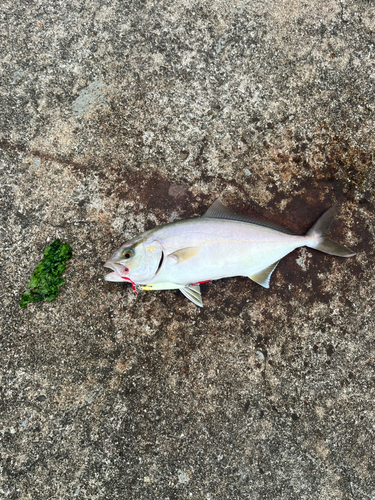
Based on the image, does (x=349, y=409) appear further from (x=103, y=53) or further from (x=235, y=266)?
(x=103, y=53)

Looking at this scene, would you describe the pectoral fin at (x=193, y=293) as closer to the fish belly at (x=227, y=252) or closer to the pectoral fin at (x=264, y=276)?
the fish belly at (x=227, y=252)

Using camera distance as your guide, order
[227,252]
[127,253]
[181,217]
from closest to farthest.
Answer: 1. [127,253]
2. [227,252]
3. [181,217]

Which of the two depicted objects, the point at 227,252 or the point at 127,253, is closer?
the point at 127,253

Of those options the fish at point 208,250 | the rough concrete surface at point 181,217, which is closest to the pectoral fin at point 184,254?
the fish at point 208,250

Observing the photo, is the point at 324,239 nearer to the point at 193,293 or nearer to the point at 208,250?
the point at 208,250

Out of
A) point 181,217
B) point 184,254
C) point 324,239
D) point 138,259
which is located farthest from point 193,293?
point 324,239

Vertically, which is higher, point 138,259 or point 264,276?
point 138,259
